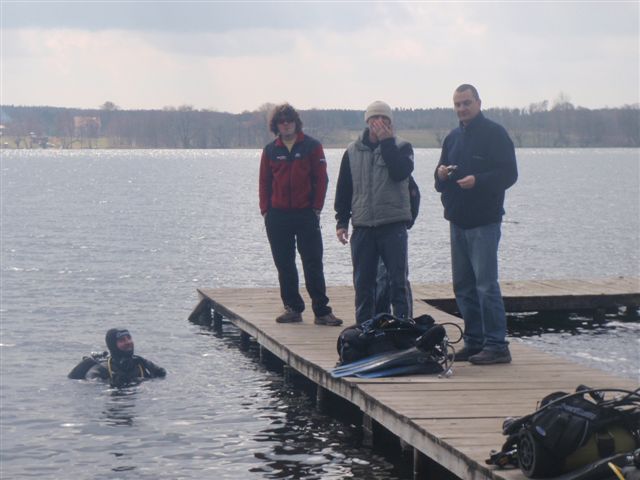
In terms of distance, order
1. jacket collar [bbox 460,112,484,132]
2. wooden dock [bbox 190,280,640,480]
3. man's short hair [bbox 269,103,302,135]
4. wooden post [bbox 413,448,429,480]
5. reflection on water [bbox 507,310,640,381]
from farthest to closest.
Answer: reflection on water [bbox 507,310,640,381] → man's short hair [bbox 269,103,302,135] → jacket collar [bbox 460,112,484,132] → wooden post [bbox 413,448,429,480] → wooden dock [bbox 190,280,640,480]

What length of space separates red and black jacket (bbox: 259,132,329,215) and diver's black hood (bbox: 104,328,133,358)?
9.24 feet

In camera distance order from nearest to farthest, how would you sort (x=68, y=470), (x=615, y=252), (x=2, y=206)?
(x=68, y=470) < (x=615, y=252) < (x=2, y=206)

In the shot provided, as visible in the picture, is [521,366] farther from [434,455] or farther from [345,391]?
[434,455]

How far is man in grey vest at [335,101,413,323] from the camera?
10.3 meters

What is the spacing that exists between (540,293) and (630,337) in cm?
151

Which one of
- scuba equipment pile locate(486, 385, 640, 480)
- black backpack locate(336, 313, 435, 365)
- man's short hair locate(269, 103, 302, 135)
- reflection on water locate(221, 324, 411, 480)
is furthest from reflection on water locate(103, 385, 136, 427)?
scuba equipment pile locate(486, 385, 640, 480)

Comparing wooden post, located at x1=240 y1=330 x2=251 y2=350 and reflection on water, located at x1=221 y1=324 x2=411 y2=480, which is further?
wooden post, located at x1=240 y1=330 x2=251 y2=350

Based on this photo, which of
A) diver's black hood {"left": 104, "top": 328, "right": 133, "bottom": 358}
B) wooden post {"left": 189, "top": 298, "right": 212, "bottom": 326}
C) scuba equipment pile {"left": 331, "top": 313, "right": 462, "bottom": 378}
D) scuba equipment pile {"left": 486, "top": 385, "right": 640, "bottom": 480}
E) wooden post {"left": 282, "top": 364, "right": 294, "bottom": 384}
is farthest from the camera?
wooden post {"left": 189, "top": 298, "right": 212, "bottom": 326}

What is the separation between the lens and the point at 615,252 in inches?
1554

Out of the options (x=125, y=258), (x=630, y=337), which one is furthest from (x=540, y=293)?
(x=125, y=258)

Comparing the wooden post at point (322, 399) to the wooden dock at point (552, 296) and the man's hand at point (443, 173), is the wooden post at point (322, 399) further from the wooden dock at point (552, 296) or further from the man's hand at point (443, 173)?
the wooden dock at point (552, 296)

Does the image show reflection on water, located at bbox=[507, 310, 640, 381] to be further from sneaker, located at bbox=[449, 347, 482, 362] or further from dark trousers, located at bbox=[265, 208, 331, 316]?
sneaker, located at bbox=[449, 347, 482, 362]

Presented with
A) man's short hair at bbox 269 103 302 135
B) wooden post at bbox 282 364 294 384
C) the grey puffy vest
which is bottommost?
wooden post at bbox 282 364 294 384

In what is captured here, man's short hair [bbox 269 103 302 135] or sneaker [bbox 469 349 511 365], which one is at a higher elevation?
man's short hair [bbox 269 103 302 135]
